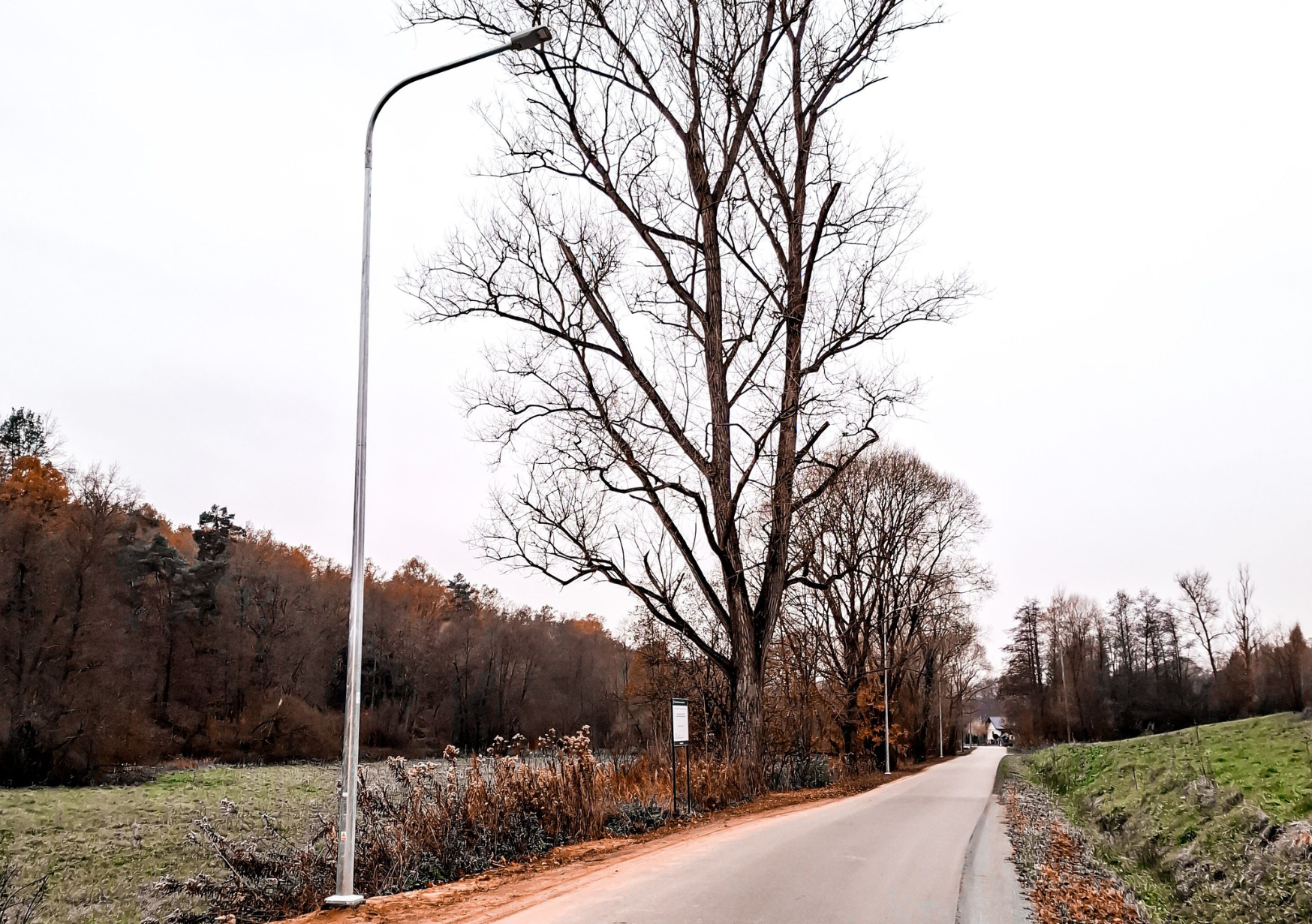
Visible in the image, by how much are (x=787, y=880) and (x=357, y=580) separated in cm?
505

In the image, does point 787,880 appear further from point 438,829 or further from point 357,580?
point 357,580

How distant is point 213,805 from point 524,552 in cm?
1530

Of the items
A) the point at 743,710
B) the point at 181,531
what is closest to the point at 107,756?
the point at 181,531

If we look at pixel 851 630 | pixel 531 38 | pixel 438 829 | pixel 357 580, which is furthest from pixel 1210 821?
pixel 851 630

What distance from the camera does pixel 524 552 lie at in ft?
60.9

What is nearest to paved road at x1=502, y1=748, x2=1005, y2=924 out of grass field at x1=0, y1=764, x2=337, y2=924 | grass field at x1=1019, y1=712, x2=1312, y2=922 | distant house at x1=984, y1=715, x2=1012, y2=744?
grass field at x1=1019, y1=712, x2=1312, y2=922

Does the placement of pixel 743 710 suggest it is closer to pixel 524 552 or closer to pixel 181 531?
pixel 524 552

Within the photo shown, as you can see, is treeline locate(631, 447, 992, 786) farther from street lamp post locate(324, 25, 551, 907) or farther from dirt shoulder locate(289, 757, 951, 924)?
street lamp post locate(324, 25, 551, 907)

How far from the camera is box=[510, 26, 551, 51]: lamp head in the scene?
31.2 ft

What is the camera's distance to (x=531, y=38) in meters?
9.64

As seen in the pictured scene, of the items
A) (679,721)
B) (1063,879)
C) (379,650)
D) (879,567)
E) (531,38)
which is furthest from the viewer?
(379,650)

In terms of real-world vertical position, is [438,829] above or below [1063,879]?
above

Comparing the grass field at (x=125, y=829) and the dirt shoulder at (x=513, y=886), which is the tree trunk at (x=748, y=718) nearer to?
the dirt shoulder at (x=513, y=886)

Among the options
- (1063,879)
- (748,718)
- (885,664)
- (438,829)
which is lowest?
(1063,879)
